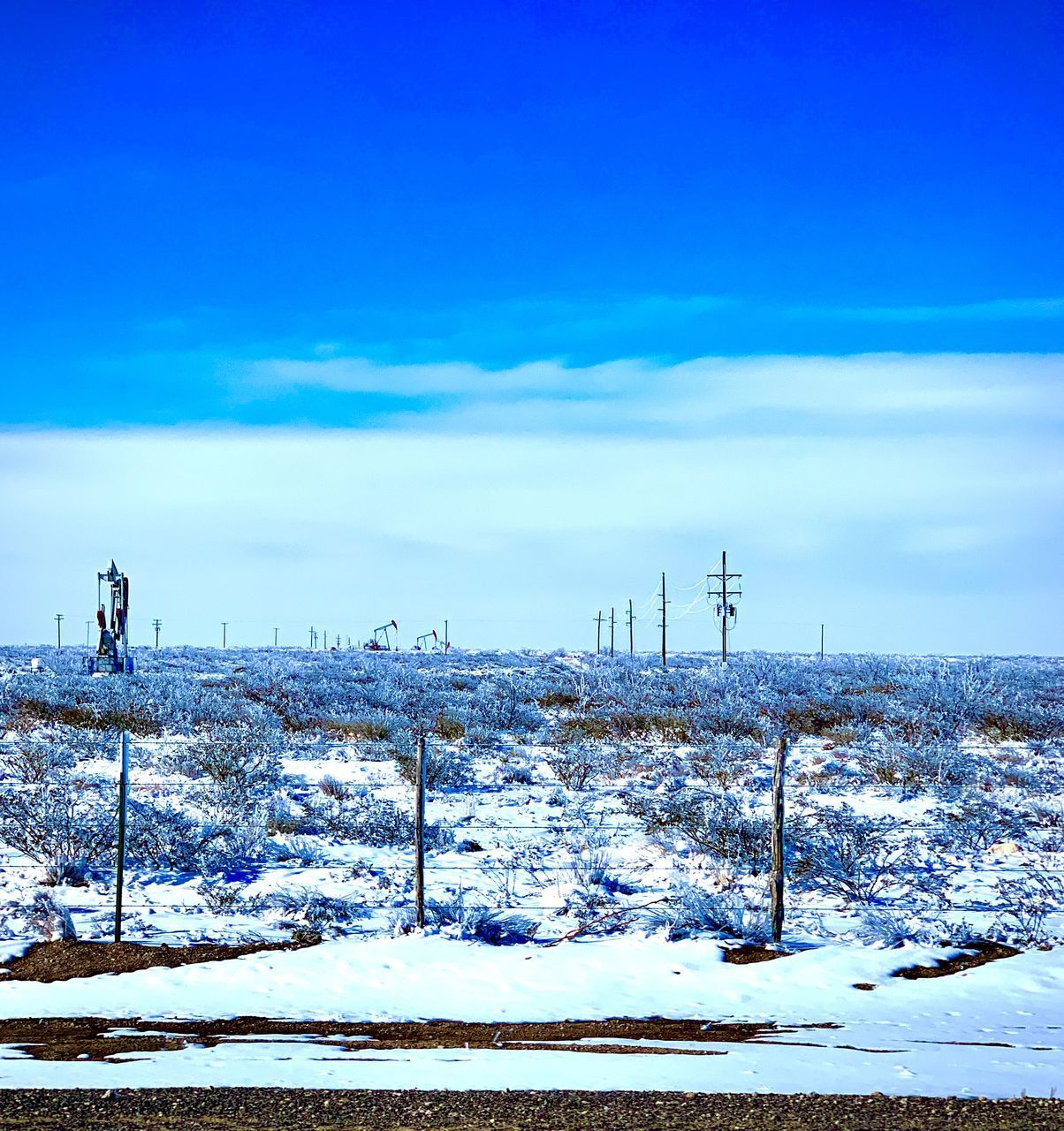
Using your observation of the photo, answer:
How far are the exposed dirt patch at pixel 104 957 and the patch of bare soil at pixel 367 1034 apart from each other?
1.42 metres

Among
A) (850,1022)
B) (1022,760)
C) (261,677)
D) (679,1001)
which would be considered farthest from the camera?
(261,677)

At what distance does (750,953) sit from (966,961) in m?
2.03

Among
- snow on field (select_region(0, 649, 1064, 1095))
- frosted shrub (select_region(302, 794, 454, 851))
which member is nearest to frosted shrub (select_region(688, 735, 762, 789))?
snow on field (select_region(0, 649, 1064, 1095))

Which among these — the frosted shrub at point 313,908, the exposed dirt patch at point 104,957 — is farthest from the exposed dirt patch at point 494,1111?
the frosted shrub at point 313,908

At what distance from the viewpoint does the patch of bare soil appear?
26.8 ft

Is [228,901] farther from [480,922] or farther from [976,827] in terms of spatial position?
[976,827]

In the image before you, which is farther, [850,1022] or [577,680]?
[577,680]

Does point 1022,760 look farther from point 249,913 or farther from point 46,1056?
point 46,1056

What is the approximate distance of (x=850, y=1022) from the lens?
9031 mm

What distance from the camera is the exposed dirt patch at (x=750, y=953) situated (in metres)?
10.9

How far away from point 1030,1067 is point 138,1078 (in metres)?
5.79

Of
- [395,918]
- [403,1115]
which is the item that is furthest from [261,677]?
[403,1115]

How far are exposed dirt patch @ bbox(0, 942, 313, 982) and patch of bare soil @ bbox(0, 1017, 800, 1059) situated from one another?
142 centimetres

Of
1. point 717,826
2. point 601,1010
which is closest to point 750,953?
point 601,1010
